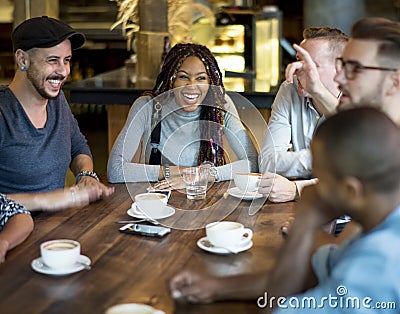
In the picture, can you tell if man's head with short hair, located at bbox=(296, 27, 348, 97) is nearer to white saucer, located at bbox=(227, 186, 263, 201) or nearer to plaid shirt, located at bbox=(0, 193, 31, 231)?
white saucer, located at bbox=(227, 186, 263, 201)

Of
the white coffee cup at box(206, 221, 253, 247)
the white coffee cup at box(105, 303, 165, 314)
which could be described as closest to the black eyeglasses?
the white coffee cup at box(206, 221, 253, 247)

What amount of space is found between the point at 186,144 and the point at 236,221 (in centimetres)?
70

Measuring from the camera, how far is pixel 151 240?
79.6 inches

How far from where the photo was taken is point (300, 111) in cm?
295

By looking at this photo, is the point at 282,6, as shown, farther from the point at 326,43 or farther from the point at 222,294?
the point at 222,294

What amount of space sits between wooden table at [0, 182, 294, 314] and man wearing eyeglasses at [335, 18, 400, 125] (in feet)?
1.64

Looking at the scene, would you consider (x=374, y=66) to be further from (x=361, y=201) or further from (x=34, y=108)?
(x=34, y=108)

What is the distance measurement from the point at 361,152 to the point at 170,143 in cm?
167

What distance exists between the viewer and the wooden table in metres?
1.58

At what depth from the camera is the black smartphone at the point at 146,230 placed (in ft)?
6.73

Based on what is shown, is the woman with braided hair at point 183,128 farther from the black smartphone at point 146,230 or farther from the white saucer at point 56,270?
the white saucer at point 56,270

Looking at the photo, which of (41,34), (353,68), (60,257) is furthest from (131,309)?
(41,34)

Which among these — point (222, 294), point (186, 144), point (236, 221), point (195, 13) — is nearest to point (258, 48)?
point (195, 13)

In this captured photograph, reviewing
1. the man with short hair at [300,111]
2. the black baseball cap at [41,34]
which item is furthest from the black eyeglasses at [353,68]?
the black baseball cap at [41,34]
